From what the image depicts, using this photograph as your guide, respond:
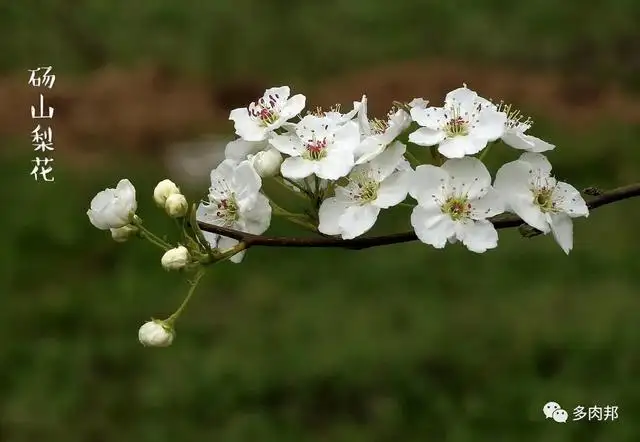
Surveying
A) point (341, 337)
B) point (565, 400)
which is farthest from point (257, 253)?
point (565, 400)

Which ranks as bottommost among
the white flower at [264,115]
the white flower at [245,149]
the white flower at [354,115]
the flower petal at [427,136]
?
the flower petal at [427,136]

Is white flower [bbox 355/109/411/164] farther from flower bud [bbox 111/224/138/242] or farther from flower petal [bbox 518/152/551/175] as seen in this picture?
flower bud [bbox 111/224/138/242]

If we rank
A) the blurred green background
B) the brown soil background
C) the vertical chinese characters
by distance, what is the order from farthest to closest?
the brown soil background → the vertical chinese characters → the blurred green background

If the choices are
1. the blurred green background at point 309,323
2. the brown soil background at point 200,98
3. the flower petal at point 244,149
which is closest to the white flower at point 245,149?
the flower petal at point 244,149

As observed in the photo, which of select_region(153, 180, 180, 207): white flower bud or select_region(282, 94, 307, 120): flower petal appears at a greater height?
select_region(282, 94, 307, 120): flower petal

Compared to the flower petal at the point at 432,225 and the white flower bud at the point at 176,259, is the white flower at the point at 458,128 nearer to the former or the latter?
the flower petal at the point at 432,225

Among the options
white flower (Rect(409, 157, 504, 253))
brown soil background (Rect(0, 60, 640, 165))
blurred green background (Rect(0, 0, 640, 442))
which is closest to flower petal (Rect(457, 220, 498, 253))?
white flower (Rect(409, 157, 504, 253))
